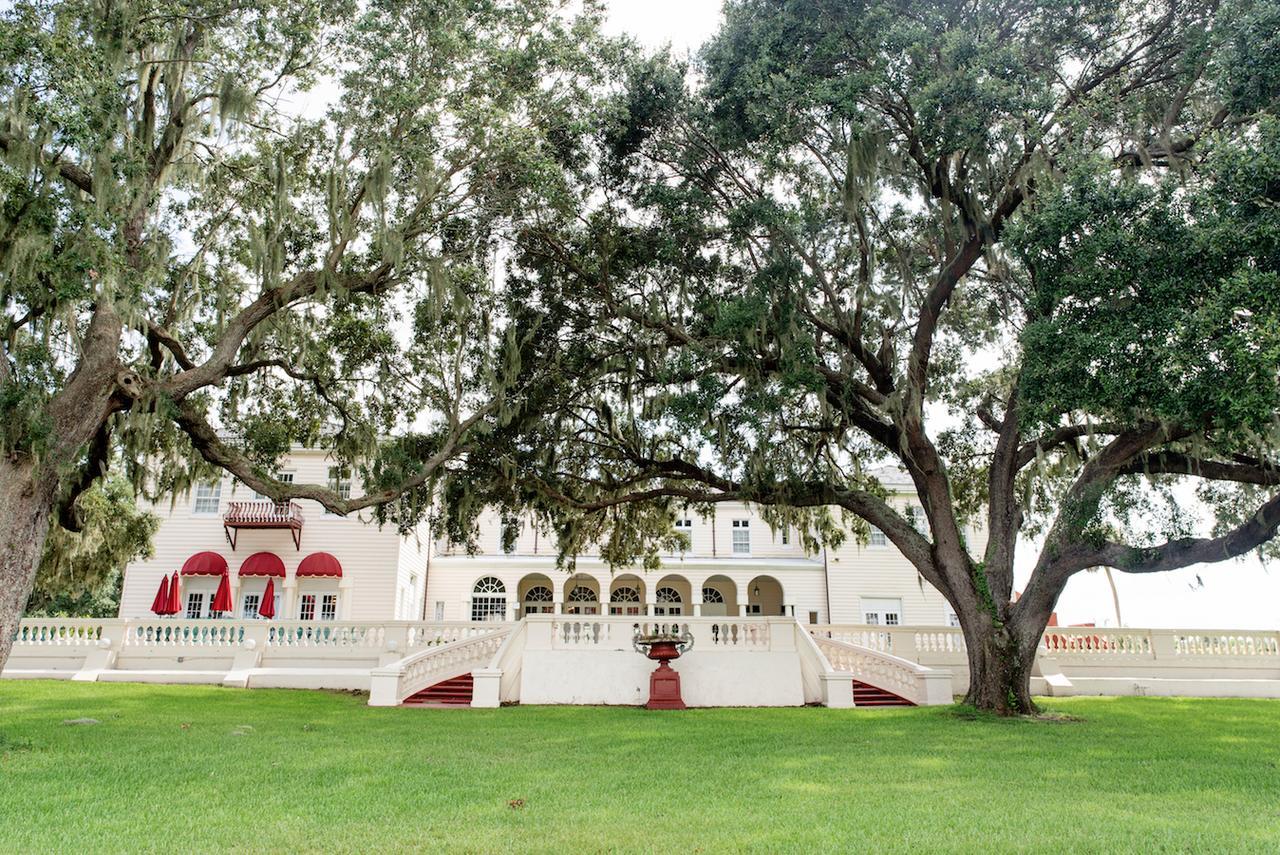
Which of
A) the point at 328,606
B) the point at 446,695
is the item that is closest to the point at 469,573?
the point at 328,606

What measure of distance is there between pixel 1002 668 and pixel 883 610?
15.7m

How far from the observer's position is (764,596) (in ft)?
96.7

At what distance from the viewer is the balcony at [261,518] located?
76.4ft

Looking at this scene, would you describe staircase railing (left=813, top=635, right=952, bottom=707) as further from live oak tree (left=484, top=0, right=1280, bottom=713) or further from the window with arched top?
the window with arched top

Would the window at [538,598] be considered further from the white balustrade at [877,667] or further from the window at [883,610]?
the white balustrade at [877,667]

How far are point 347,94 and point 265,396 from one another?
5.18 m

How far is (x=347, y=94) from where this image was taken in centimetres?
1183

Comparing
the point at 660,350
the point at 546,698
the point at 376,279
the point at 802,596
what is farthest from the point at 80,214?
the point at 802,596

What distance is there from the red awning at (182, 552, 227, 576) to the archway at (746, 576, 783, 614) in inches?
647

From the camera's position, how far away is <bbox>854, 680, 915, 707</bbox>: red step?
46.9 ft

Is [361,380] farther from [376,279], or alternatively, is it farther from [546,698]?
[546,698]

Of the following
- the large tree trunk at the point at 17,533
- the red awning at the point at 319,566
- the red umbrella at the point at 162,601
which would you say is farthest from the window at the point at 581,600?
the large tree trunk at the point at 17,533

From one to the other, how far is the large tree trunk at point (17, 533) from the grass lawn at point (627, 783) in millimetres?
1327

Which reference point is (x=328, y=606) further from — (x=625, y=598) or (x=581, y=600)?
(x=625, y=598)
